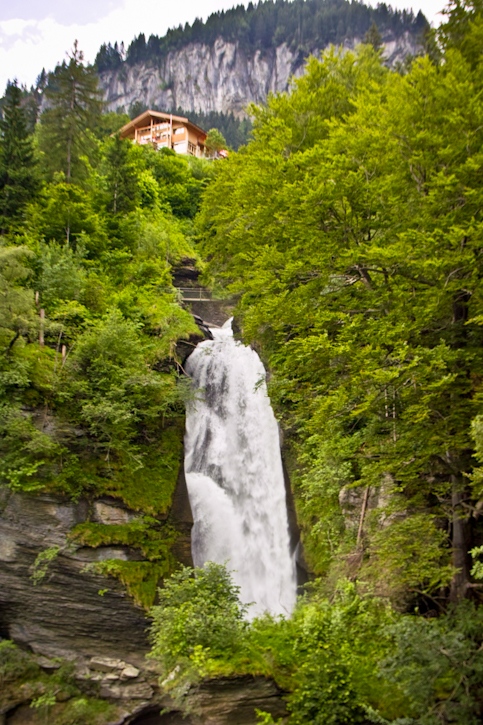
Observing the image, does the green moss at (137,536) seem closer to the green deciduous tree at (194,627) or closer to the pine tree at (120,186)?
the green deciduous tree at (194,627)

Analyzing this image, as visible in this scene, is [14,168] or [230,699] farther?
[14,168]

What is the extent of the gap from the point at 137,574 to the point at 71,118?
26.4m

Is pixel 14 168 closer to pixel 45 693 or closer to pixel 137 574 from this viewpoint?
pixel 137 574

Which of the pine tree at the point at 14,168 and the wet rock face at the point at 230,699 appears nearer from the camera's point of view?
the wet rock face at the point at 230,699

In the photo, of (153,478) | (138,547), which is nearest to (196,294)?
(153,478)

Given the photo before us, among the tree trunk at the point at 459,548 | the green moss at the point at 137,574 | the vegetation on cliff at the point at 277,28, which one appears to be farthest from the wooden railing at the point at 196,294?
the vegetation on cliff at the point at 277,28

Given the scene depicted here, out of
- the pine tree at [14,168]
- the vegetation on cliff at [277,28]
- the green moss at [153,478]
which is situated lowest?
the green moss at [153,478]

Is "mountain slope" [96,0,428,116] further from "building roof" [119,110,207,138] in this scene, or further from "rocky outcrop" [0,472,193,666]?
"rocky outcrop" [0,472,193,666]

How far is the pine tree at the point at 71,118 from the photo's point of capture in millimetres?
29234

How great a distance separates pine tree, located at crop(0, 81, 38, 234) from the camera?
79.6 ft

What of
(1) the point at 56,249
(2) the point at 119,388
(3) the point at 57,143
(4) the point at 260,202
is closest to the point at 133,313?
(1) the point at 56,249

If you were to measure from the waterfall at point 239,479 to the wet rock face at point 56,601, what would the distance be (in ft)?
12.4

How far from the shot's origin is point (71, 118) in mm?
29688

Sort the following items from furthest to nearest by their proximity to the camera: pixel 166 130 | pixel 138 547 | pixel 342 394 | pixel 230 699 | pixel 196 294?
pixel 166 130 < pixel 196 294 < pixel 138 547 < pixel 230 699 < pixel 342 394
